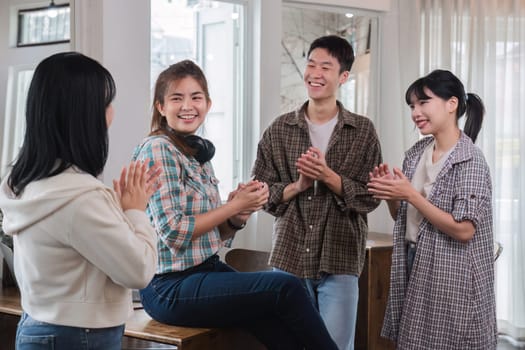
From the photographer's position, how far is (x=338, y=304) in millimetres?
2281

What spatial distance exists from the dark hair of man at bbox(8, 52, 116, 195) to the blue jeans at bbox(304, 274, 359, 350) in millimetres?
1070

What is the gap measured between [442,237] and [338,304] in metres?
0.42

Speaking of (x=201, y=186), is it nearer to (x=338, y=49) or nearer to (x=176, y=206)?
(x=176, y=206)

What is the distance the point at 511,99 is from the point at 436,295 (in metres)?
2.45

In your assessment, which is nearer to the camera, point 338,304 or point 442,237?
point 442,237

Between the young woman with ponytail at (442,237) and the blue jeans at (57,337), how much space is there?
1.06 meters

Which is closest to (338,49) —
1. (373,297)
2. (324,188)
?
(324,188)

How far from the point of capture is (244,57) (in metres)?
3.83

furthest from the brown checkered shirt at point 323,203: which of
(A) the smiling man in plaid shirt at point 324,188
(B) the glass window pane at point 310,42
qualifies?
(B) the glass window pane at point 310,42

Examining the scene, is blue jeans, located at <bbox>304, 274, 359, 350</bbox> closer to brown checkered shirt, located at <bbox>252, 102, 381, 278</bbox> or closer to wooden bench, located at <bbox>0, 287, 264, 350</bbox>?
brown checkered shirt, located at <bbox>252, 102, 381, 278</bbox>

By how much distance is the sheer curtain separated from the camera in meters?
4.18

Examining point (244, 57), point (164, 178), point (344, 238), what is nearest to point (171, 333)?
point (164, 178)

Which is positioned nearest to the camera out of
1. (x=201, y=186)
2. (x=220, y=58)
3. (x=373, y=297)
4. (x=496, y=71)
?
(x=201, y=186)

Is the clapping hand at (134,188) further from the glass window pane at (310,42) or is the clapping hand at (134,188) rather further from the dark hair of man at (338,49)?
the glass window pane at (310,42)
